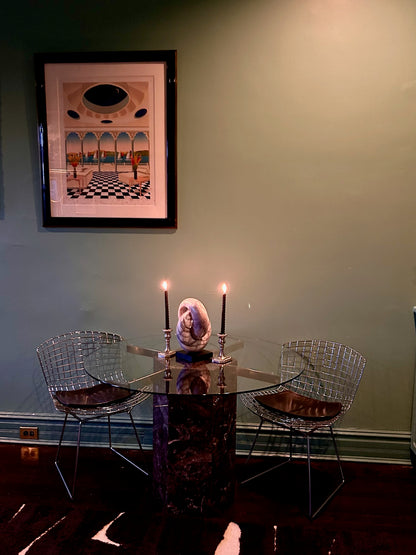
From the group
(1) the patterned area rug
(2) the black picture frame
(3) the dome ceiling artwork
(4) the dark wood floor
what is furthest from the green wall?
(1) the patterned area rug

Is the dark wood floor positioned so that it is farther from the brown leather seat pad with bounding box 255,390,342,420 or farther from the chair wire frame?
the brown leather seat pad with bounding box 255,390,342,420

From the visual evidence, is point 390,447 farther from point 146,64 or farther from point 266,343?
point 146,64

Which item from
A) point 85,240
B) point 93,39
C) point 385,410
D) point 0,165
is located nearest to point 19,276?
point 85,240

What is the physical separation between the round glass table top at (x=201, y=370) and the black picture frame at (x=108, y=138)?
0.81 m

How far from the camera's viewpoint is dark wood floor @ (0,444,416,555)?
7.02ft

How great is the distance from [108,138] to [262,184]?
0.95 m

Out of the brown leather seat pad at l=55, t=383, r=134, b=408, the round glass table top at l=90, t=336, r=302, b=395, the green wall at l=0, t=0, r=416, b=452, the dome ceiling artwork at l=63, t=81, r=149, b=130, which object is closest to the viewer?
the round glass table top at l=90, t=336, r=302, b=395

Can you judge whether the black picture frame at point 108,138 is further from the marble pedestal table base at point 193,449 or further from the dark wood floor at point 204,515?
the dark wood floor at point 204,515

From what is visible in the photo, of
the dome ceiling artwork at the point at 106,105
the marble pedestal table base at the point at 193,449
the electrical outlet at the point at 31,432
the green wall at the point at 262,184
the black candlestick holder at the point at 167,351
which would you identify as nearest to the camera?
the marble pedestal table base at the point at 193,449

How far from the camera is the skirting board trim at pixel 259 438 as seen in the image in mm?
2879

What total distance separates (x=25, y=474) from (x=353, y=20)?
124 inches

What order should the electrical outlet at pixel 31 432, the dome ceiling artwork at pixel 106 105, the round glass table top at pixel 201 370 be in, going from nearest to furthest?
the round glass table top at pixel 201 370
the dome ceiling artwork at pixel 106 105
the electrical outlet at pixel 31 432

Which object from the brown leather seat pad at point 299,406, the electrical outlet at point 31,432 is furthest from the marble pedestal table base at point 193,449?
the electrical outlet at point 31,432

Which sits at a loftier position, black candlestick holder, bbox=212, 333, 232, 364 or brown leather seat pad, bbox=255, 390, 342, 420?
black candlestick holder, bbox=212, 333, 232, 364
